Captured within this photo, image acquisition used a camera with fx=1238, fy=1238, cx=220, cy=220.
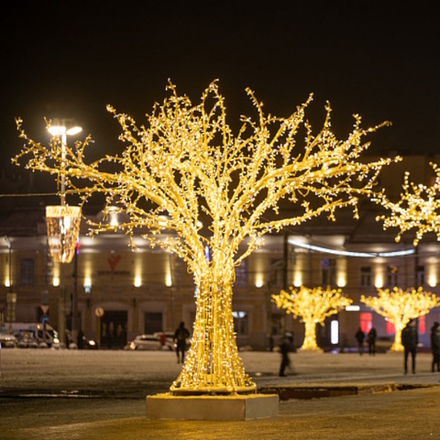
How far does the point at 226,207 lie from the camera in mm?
17578

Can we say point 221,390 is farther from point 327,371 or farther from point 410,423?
point 327,371

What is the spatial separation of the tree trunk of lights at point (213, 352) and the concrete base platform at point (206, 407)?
0.88ft

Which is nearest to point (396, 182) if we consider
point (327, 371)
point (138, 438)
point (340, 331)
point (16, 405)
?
point (340, 331)

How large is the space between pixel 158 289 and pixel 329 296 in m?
18.6

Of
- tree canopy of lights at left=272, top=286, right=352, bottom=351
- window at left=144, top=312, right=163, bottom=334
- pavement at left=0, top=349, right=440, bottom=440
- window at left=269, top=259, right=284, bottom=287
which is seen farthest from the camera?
window at left=144, top=312, right=163, bottom=334

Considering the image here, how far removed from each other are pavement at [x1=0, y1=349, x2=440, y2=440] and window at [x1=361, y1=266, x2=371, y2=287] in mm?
51161

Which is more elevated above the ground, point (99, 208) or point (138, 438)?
point (99, 208)

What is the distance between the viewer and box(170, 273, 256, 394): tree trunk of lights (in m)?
16.9

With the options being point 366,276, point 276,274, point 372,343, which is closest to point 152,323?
point 276,274

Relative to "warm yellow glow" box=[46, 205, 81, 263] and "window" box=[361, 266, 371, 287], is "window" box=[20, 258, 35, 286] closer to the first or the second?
"window" box=[361, 266, 371, 287]

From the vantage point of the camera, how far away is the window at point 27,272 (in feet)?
288

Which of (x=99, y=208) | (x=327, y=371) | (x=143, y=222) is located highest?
(x=99, y=208)

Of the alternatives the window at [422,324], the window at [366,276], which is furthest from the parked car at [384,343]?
the window at [366,276]

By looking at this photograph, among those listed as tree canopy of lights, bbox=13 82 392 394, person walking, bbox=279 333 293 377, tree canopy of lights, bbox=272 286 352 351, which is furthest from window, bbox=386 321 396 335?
tree canopy of lights, bbox=13 82 392 394
